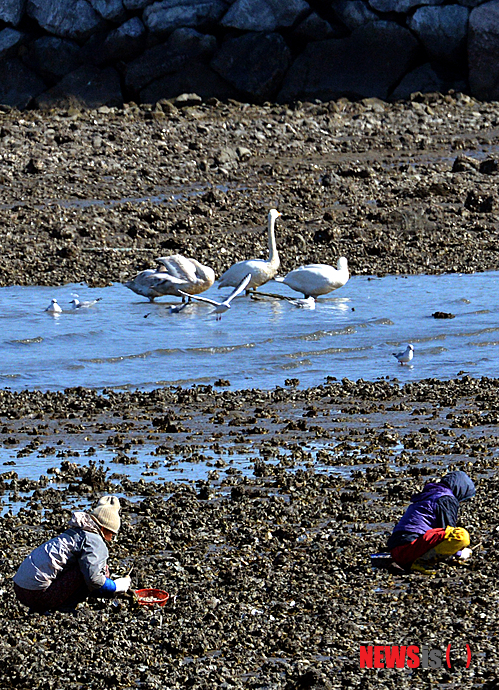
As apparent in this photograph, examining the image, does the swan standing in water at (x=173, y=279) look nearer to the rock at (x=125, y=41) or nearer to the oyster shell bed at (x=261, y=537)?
the oyster shell bed at (x=261, y=537)

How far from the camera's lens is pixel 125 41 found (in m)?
36.2

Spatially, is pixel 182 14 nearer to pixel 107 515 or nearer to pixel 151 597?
pixel 107 515

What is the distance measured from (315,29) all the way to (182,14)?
397cm

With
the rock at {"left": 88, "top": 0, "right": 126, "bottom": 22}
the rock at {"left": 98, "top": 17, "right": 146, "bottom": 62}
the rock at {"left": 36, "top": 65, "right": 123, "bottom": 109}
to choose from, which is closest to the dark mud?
the rock at {"left": 36, "top": 65, "right": 123, "bottom": 109}

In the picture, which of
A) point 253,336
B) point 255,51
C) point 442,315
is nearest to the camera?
point 253,336

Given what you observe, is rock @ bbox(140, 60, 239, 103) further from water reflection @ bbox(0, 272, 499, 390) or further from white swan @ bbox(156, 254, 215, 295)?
white swan @ bbox(156, 254, 215, 295)

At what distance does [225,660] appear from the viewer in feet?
18.7

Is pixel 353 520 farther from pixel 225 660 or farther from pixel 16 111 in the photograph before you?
pixel 16 111

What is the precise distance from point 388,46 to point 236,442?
2713 centimetres

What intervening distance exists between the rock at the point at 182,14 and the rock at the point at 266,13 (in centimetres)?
45

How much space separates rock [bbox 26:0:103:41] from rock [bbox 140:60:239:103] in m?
3.32

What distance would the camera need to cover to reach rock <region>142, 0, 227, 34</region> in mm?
35688

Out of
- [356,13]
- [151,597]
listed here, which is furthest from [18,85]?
A: [151,597]

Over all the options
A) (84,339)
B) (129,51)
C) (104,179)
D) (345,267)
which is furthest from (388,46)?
(84,339)
